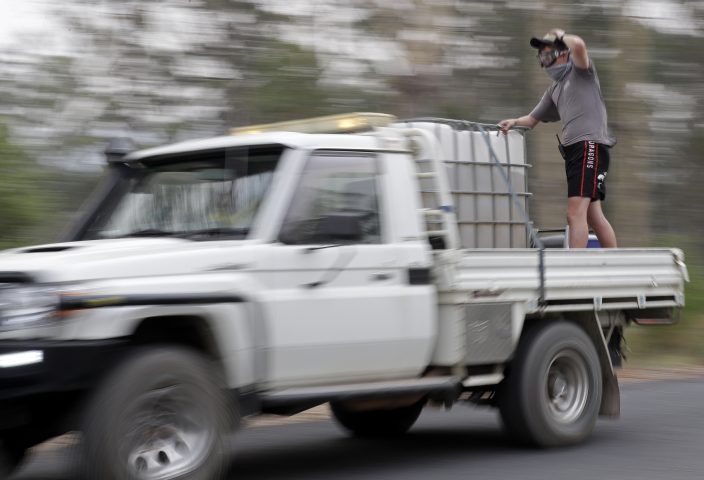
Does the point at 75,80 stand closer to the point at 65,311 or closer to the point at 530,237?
the point at 530,237

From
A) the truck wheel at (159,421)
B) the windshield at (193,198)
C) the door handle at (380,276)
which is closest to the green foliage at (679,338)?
the door handle at (380,276)

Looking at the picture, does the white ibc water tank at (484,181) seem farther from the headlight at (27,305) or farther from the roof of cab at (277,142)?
the headlight at (27,305)

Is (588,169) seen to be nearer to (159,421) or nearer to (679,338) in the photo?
(159,421)

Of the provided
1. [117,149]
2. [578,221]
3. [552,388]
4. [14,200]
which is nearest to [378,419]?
[552,388]

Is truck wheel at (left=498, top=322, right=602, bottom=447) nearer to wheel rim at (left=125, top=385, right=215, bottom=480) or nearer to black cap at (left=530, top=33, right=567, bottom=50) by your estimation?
black cap at (left=530, top=33, right=567, bottom=50)

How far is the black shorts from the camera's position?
8.59m

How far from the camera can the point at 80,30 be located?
14.8 meters

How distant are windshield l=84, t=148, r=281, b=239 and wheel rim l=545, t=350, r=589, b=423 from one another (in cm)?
264

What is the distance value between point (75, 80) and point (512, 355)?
30.1 feet

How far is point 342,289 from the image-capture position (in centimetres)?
641

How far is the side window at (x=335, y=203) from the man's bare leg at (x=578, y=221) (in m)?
2.33

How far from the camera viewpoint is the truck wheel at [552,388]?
24.3 ft

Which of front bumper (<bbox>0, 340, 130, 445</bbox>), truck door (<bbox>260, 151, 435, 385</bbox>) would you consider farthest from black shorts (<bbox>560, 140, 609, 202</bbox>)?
front bumper (<bbox>0, 340, 130, 445</bbox>)

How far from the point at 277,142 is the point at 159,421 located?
1.85 meters
